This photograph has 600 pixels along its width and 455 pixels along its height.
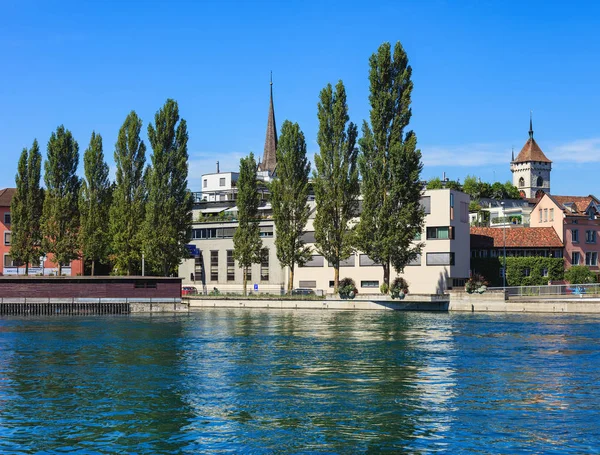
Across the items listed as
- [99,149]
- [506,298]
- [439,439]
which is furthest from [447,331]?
[99,149]

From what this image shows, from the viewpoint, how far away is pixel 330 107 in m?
86.3

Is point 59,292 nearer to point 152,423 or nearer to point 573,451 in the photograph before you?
point 152,423

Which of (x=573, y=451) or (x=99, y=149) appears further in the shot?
(x=99, y=149)

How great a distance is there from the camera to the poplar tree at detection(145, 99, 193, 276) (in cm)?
8638

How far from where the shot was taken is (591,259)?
103000mm

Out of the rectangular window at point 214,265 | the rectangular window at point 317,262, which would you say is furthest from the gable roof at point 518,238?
the rectangular window at point 214,265

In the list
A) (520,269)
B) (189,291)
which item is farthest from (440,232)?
(189,291)

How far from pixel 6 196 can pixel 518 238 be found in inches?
2697

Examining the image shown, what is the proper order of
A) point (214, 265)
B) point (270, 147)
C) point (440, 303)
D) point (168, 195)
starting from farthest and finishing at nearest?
point (270, 147) < point (214, 265) < point (168, 195) < point (440, 303)

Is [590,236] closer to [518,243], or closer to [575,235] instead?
[575,235]

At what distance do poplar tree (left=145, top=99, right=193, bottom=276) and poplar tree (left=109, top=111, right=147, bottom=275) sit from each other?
241 cm

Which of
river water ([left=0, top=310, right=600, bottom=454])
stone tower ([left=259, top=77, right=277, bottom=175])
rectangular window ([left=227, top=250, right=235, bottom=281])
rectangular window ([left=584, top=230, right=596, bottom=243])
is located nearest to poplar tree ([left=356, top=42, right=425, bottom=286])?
river water ([left=0, top=310, right=600, bottom=454])

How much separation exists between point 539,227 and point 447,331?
178 feet

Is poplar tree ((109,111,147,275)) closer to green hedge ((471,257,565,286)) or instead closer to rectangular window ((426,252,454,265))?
rectangular window ((426,252,454,265))
